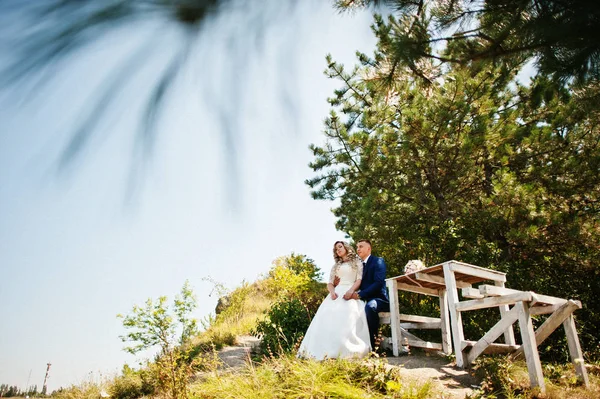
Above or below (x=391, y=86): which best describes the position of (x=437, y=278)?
below

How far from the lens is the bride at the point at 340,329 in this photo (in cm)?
395

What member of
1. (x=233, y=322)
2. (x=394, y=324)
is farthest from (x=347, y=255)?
(x=233, y=322)

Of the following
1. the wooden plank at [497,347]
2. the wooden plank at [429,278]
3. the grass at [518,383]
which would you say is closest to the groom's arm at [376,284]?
the wooden plank at [429,278]

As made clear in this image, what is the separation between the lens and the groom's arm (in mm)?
4562

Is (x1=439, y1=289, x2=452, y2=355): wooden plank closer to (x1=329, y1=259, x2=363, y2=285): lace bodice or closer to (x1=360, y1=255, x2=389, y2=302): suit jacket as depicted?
(x1=360, y1=255, x2=389, y2=302): suit jacket

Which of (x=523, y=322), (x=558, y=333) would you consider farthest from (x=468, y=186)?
(x=523, y=322)

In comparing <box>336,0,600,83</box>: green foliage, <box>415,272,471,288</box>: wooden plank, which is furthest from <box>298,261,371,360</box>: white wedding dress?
<box>336,0,600,83</box>: green foliage

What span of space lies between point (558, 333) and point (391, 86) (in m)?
5.16

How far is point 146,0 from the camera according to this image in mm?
620

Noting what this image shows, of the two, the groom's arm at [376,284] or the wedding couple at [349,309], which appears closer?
the wedding couple at [349,309]

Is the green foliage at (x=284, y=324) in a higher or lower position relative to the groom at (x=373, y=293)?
lower

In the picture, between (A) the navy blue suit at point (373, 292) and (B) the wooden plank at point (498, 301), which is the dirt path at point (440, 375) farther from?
(B) the wooden plank at point (498, 301)

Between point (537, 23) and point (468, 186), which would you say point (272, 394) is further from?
point (468, 186)

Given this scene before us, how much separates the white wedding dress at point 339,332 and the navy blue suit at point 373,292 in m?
0.13
